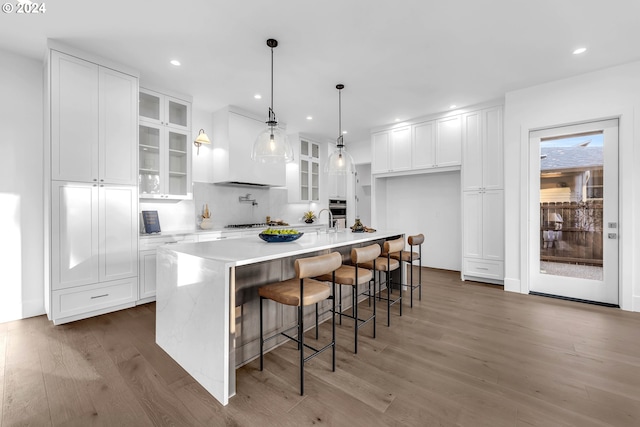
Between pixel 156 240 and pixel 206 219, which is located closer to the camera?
pixel 156 240

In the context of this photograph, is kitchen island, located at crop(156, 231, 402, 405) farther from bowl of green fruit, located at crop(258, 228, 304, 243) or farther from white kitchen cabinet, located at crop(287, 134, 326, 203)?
white kitchen cabinet, located at crop(287, 134, 326, 203)

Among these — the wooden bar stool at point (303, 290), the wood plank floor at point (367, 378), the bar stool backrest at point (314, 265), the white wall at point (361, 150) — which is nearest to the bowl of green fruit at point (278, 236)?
the wooden bar stool at point (303, 290)

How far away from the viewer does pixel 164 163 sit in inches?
152

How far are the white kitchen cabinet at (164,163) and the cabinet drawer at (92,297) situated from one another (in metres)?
1.15

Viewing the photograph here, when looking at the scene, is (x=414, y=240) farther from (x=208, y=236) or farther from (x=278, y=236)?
(x=208, y=236)

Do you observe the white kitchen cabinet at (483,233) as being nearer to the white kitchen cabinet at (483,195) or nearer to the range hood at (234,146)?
the white kitchen cabinet at (483,195)

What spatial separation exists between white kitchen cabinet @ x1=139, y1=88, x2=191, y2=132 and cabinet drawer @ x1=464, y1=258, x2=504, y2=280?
16.0 feet

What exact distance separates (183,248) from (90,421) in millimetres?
1119

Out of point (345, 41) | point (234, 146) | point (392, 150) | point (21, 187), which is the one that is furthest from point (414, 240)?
point (21, 187)

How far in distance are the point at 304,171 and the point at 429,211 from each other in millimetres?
2754

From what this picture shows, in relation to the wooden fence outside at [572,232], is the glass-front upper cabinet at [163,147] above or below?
above

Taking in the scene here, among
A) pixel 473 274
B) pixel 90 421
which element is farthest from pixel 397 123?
pixel 90 421

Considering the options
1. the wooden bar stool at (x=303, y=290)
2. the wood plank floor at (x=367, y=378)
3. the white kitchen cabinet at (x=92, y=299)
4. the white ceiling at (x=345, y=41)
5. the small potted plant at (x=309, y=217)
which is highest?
the white ceiling at (x=345, y=41)

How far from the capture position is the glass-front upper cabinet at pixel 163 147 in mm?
3704
